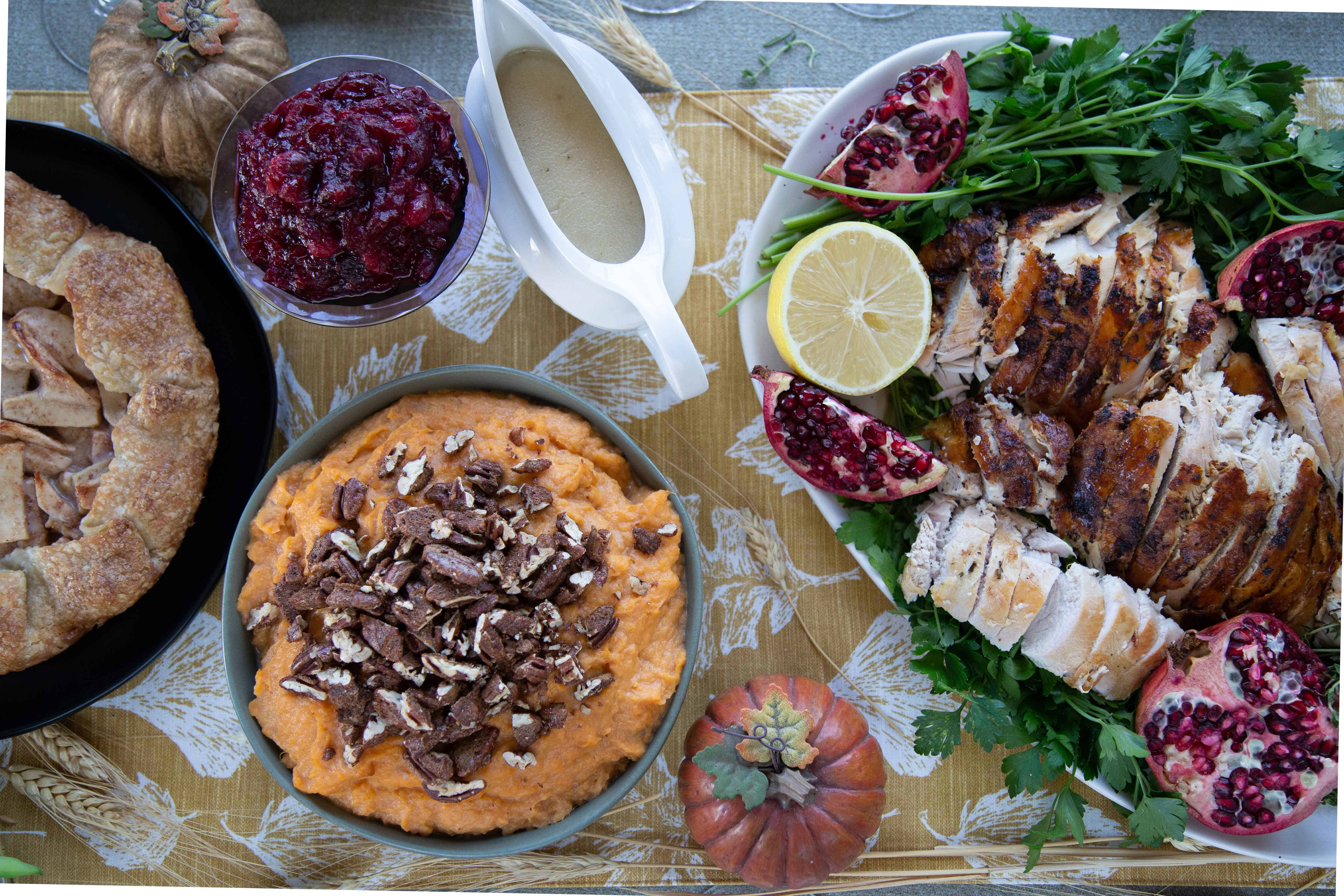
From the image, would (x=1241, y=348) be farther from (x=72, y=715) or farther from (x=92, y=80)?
(x=72, y=715)

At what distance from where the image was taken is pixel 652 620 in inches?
104

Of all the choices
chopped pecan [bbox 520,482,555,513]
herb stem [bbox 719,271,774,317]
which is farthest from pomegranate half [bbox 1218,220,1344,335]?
chopped pecan [bbox 520,482,555,513]

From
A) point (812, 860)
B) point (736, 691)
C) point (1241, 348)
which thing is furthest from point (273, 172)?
point (1241, 348)

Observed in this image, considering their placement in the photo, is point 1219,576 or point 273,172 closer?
point 273,172

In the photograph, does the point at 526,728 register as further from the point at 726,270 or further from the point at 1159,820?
the point at 1159,820

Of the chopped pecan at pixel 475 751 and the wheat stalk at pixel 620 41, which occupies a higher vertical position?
the wheat stalk at pixel 620 41

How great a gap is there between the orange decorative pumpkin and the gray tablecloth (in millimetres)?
2246

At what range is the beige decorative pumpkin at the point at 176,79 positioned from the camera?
2.80 metres

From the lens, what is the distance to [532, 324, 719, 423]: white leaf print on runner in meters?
3.17

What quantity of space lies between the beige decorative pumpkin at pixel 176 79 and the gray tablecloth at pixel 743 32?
14.4 inches

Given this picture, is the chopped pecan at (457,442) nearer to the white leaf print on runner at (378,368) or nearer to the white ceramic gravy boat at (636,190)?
the white ceramic gravy boat at (636,190)

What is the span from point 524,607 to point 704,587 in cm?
82

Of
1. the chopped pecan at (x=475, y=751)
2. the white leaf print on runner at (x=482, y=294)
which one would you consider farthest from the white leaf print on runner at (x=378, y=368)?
the chopped pecan at (x=475, y=751)

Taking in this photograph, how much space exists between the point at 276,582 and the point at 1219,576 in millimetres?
2922
